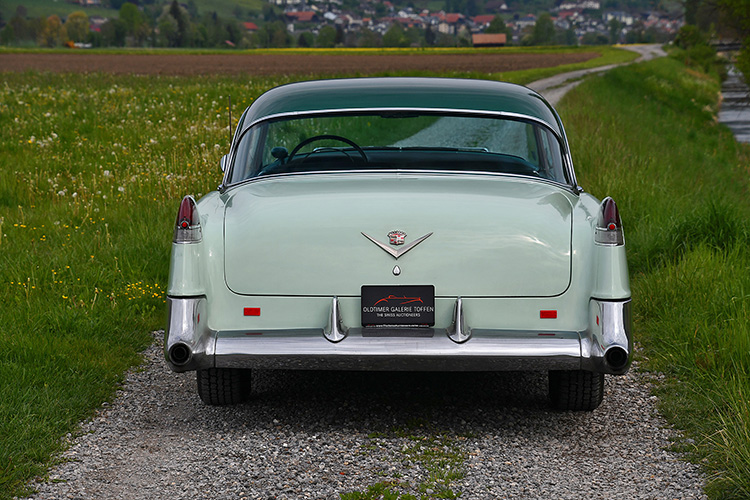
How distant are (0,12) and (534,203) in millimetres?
190197

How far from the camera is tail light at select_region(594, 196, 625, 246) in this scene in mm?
3582

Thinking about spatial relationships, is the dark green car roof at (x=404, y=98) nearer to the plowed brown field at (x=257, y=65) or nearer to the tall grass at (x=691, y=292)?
the tall grass at (x=691, y=292)

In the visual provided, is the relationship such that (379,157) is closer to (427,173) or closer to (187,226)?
(427,173)

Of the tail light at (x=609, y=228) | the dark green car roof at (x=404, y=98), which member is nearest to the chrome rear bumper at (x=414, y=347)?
the tail light at (x=609, y=228)

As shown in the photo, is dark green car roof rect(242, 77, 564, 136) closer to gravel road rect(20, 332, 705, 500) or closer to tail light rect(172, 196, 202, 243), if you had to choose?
tail light rect(172, 196, 202, 243)

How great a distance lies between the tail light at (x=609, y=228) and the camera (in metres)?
3.58

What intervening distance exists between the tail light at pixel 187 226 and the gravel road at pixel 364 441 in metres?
0.88

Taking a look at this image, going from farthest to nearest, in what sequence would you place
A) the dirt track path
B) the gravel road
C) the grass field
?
the dirt track path, the grass field, the gravel road

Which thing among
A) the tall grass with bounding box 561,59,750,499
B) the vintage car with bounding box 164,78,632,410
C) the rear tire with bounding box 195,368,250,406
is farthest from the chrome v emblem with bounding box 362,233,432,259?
the tall grass with bounding box 561,59,750,499

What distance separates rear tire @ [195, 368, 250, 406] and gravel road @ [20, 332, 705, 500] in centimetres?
7

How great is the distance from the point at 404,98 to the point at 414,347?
5.25 feet

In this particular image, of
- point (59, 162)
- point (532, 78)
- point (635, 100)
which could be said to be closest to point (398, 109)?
point (59, 162)

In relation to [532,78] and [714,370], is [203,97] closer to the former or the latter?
[714,370]

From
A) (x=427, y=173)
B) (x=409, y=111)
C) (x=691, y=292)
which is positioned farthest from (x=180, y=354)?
(x=691, y=292)
